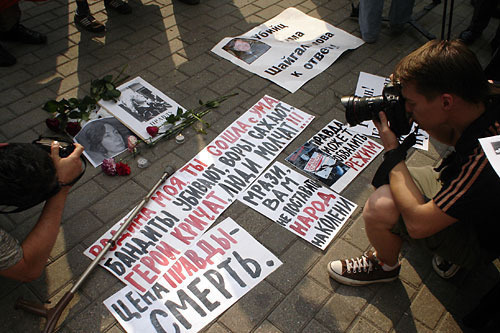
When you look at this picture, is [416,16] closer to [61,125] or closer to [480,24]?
[480,24]

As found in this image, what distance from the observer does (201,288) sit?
220 cm

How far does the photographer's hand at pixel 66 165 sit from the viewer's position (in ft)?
6.74

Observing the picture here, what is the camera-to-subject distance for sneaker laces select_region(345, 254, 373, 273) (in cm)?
220

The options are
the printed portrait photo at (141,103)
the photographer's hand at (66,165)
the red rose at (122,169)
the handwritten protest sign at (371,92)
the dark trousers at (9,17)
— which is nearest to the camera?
the photographer's hand at (66,165)

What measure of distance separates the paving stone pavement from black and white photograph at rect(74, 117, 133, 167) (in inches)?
6.0

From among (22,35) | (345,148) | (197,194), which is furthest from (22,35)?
(345,148)

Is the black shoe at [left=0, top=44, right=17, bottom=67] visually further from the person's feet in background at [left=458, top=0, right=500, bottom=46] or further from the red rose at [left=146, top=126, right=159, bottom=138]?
the person's feet in background at [left=458, top=0, right=500, bottom=46]

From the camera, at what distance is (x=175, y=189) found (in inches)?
107

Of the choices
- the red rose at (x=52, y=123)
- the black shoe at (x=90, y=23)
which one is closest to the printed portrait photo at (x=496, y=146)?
the red rose at (x=52, y=123)

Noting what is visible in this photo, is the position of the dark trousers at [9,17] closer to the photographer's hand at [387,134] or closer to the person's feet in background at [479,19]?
the photographer's hand at [387,134]

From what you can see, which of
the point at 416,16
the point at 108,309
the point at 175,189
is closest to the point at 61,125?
the point at 175,189

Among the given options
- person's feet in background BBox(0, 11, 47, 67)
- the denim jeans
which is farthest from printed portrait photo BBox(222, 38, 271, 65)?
person's feet in background BBox(0, 11, 47, 67)

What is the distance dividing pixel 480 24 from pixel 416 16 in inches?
26.1

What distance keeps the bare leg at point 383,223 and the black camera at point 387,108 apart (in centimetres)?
30
